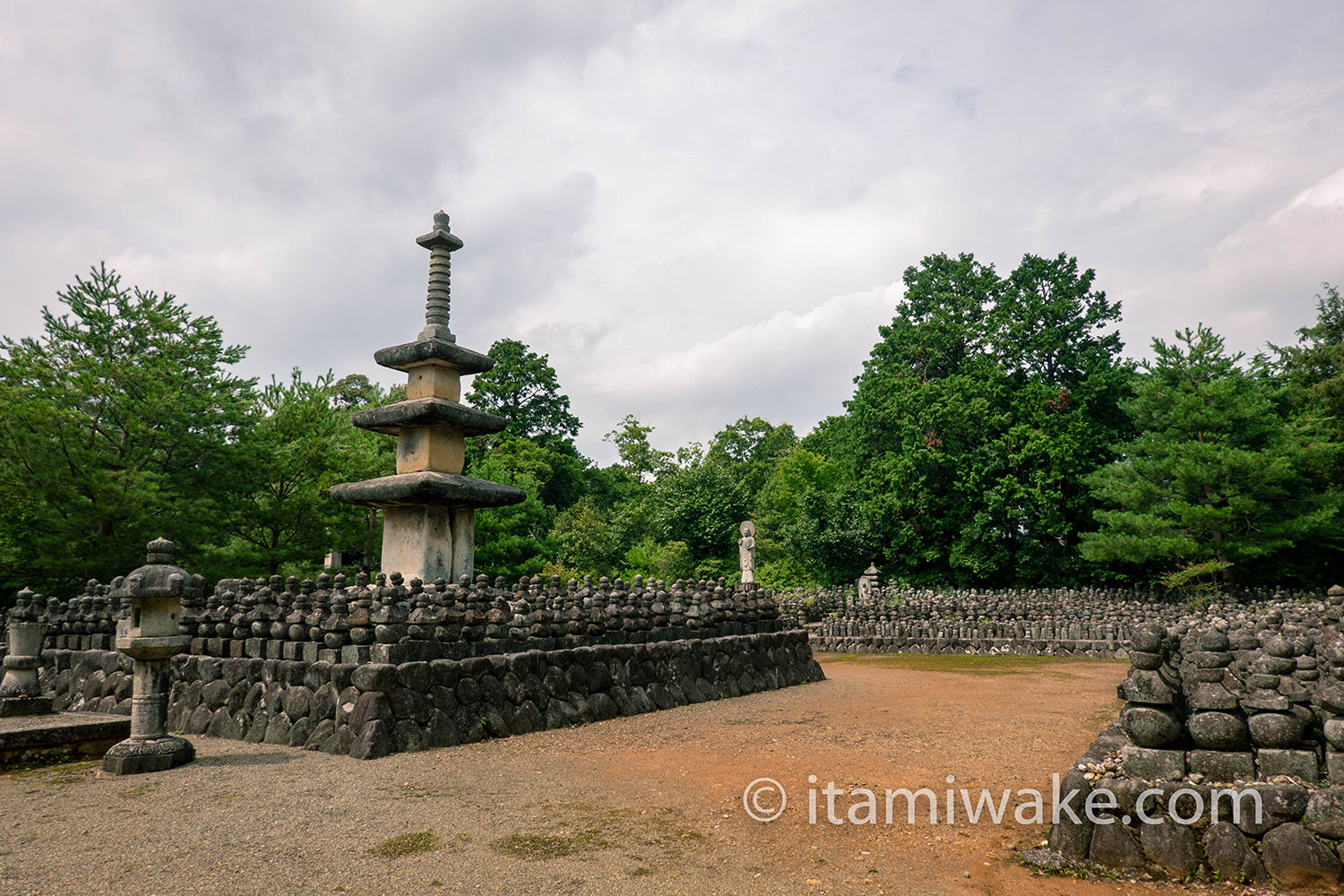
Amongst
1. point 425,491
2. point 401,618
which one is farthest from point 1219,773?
point 425,491

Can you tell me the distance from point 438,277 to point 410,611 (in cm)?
565

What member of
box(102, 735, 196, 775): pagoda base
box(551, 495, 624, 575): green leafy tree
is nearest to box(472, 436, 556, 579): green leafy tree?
box(551, 495, 624, 575): green leafy tree

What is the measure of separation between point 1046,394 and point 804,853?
95.9ft

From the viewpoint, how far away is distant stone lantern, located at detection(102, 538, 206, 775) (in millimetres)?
6402

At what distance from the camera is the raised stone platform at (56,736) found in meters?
6.78

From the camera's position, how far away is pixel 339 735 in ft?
23.2

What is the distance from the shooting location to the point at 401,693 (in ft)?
23.6

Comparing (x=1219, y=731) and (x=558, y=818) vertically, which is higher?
(x=1219, y=731)

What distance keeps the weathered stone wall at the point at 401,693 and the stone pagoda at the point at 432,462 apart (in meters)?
2.44

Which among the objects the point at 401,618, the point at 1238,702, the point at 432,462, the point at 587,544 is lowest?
the point at 1238,702

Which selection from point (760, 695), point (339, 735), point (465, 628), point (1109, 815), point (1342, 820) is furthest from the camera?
point (760, 695)

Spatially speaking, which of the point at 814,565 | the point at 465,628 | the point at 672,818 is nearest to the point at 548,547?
the point at 814,565

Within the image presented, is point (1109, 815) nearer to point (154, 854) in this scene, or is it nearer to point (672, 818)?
point (672, 818)

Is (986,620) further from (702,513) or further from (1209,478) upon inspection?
(702,513)
